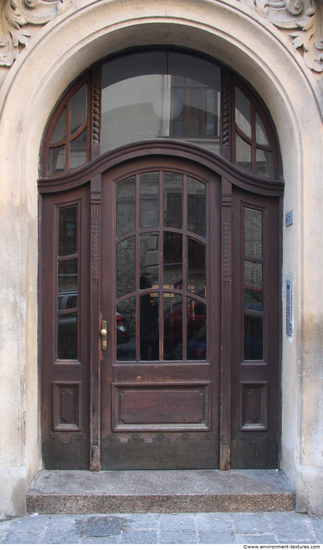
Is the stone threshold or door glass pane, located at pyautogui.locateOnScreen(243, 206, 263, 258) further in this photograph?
door glass pane, located at pyautogui.locateOnScreen(243, 206, 263, 258)

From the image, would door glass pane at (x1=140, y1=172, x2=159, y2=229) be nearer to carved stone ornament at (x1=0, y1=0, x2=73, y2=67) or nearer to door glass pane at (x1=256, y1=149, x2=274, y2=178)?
door glass pane at (x1=256, y1=149, x2=274, y2=178)

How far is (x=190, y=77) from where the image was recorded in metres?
4.05

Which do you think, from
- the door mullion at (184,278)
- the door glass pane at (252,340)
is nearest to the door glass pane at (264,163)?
the door mullion at (184,278)

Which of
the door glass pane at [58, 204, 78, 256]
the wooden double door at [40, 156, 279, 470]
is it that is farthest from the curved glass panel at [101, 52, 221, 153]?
the door glass pane at [58, 204, 78, 256]

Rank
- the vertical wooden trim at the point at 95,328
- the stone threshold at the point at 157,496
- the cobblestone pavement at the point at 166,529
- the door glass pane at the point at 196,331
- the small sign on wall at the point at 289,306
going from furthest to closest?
the door glass pane at the point at 196,331 → the vertical wooden trim at the point at 95,328 → the small sign on wall at the point at 289,306 → the stone threshold at the point at 157,496 → the cobblestone pavement at the point at 166,529

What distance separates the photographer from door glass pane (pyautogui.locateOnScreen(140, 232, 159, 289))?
396 cm

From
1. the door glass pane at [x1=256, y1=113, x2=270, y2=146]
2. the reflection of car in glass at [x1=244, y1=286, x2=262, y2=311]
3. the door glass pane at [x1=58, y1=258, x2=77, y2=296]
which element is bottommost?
the reflection of car in glass at [x1=244, y1=286, x2=262, y2=311]

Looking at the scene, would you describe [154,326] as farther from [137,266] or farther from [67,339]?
[67,339]

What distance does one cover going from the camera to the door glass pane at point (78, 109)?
401cm

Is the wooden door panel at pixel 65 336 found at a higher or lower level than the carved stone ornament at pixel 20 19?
lower

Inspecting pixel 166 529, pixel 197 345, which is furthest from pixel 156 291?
pixel 166 529

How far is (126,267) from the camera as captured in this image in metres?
3.96

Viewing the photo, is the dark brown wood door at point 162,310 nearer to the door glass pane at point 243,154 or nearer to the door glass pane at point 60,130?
the door glass pane at point 243,154

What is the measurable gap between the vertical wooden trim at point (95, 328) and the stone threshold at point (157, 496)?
32 centimetres
